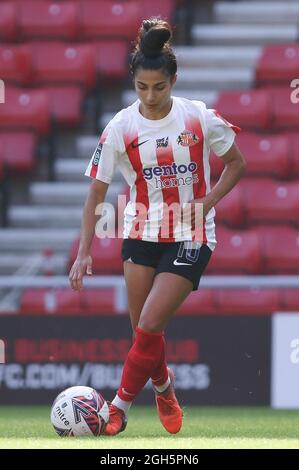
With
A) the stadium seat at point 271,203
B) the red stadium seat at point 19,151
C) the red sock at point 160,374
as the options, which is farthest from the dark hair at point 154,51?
the red stadium seat at point 19,151

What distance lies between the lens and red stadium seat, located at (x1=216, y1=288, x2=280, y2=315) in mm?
9977

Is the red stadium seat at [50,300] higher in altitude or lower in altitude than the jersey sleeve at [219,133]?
lower

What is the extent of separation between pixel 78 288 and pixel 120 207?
11.4 ft

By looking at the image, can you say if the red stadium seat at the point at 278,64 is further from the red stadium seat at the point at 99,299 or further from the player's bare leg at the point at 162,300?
the player's bare leg at the point at 162,300

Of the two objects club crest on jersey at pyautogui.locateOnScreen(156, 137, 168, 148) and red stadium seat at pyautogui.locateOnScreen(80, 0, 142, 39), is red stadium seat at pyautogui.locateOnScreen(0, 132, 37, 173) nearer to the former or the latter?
red stadium seat at pyautogui.locateOnScreen(80, 0, 142, 39)

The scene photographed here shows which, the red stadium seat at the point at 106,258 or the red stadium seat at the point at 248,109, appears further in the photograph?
the red stadium seat at the point at 248,109

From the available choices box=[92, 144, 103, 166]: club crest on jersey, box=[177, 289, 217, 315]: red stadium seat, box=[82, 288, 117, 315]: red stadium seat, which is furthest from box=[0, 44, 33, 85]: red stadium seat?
box=[92, 144, 103, 166]: club crest on jersey

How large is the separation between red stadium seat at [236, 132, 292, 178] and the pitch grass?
297cm

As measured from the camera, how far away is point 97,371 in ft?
30.1

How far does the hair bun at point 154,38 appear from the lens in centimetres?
637

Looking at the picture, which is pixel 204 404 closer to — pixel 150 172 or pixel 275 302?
pixel 275 302

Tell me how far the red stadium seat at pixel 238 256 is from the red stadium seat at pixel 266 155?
38.2 inches

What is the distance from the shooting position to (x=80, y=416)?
6.52m
